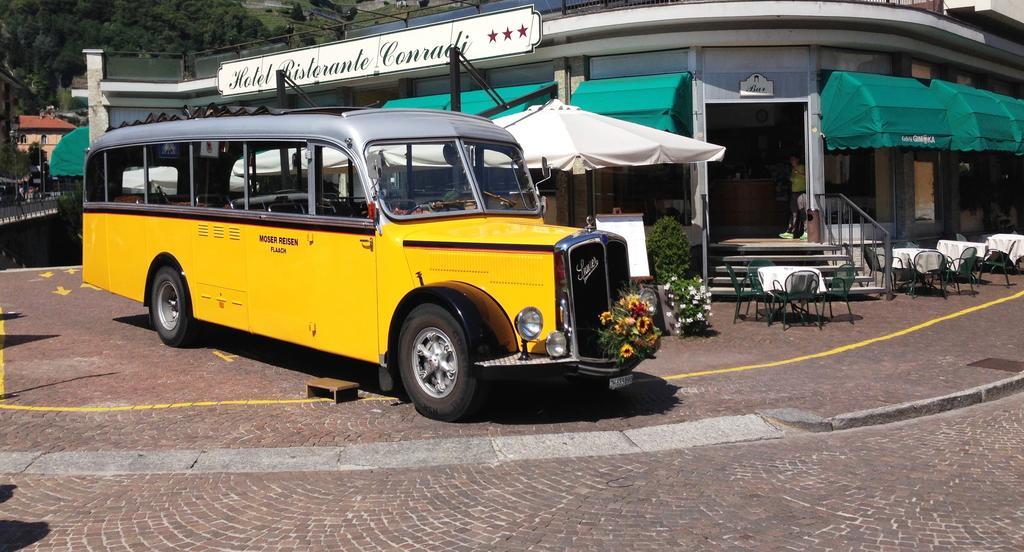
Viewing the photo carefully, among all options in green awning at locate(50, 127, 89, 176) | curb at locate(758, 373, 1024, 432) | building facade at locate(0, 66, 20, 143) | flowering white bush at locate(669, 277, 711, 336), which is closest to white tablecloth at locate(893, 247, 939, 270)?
flowering white bush at locate(669, 277, 711, 336)

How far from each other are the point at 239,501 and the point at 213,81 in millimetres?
24543

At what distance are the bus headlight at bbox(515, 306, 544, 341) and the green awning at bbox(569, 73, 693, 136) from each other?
10544 mm

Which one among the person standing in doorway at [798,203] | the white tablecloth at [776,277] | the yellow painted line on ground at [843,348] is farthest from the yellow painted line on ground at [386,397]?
the person standing in doorway at [798,203]

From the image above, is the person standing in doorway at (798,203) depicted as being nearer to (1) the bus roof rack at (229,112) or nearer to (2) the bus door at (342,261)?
(1) the bus roof rack at (229,112)

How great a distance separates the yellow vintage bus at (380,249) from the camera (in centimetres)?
→ 784

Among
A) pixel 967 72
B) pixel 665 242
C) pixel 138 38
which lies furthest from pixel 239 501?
pixel 138 38

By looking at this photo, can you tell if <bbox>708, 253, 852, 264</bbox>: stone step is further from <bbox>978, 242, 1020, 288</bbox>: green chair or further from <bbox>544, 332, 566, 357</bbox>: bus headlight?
<bbox>544, 332, 566, 357</bbox>: bus headlight

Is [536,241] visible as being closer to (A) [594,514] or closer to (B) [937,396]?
(A) [594,514]

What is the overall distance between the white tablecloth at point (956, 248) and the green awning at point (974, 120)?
254 cm

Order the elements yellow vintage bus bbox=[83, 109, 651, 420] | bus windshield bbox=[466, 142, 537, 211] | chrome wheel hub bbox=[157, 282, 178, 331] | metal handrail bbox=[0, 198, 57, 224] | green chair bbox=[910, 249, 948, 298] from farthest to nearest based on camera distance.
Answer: metal handrail bbox=[0, 198, 57, 224]
green chair bbox=[910, 249, 948, 298]
chrome wheel hub bbox=[157, 282, 178, 331]
bus windshield bbox=[466, 142, 537, 211]
yellow vintage bus bbox=[83, 109, 651, 420]

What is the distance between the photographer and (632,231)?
13.1m

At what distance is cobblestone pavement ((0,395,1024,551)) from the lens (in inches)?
212

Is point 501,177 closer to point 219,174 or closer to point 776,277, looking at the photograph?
point 219,174

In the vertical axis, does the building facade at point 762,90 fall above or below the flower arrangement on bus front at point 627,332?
above
